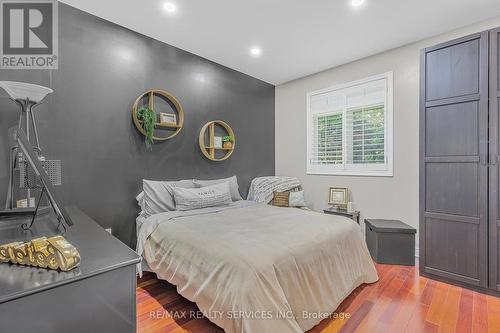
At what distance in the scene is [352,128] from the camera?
11.9 ft

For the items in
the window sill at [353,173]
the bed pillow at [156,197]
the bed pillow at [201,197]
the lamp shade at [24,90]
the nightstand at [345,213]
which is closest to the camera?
the lamp shade at [24,90]

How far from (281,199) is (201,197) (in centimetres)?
149

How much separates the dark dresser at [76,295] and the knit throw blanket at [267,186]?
9.82ft

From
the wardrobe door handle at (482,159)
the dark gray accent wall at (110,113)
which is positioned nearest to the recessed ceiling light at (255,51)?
the dark gray accent wall at (110,113)

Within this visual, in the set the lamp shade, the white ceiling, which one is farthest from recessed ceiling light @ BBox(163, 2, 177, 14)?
the lamp shade

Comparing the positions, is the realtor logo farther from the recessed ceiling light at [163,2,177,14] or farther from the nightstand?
the nightstand

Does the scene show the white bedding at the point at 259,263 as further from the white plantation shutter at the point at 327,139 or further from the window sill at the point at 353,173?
the white plantation shutter at the point at 327,139

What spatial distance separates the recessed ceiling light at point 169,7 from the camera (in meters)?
2.34

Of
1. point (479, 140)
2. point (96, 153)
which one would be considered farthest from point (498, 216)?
point (96, 153)

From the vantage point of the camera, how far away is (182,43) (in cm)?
307

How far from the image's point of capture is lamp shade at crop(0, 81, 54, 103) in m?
1.74

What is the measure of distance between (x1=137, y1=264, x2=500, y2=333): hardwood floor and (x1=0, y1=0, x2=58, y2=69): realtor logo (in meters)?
2.31

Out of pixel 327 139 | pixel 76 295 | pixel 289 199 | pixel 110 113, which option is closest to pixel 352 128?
pixel 327 139

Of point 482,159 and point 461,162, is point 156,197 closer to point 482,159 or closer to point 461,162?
point 461,162
